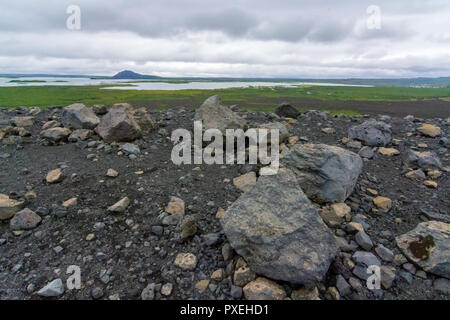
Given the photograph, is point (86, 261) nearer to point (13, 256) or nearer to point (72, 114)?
point (13, 256)

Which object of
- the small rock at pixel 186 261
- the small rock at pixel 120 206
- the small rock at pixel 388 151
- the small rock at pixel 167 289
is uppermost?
the small rock at pixel 388 151

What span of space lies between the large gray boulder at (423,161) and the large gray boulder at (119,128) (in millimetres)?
9902

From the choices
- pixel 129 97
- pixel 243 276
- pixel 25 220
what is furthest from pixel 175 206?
pixel 129 97

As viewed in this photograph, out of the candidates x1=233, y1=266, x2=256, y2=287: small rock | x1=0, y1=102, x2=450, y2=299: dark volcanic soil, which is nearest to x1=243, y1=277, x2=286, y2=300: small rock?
x1=233, y1=266, x2=256, y2=287: small rock

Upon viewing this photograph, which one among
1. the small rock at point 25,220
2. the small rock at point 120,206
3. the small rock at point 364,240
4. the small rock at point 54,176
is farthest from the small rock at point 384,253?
the small rock at point 54,176

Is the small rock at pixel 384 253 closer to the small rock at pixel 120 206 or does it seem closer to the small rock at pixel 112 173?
the small rock at pixel 120 206

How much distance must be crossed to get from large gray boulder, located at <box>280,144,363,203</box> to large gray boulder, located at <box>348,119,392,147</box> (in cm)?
350

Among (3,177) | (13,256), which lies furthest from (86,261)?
(3,177)

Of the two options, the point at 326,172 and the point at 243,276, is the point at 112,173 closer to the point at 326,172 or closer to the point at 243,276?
the point at 243,276

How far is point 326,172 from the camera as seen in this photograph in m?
6.55

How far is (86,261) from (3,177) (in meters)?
5.07

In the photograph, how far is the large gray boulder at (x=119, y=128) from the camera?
9.72 m

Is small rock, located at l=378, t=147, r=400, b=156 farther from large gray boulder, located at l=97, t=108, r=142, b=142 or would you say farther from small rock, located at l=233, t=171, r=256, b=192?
large gray boulder, located at l=97, t=108, r=142, b=142

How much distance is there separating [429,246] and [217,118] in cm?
793
